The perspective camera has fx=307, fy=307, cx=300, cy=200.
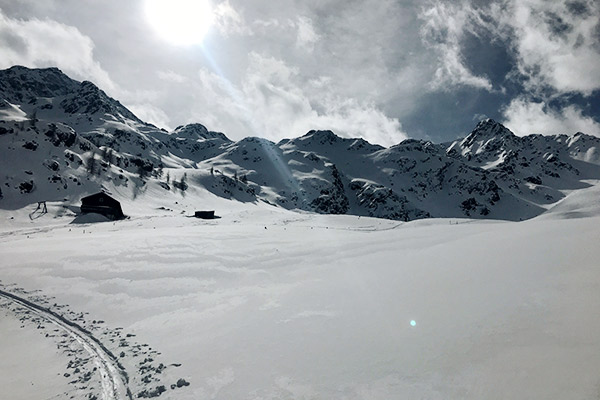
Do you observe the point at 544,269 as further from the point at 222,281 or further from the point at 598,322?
the point at 222,281

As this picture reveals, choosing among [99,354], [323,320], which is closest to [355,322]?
[323,320]

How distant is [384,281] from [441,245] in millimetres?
6029

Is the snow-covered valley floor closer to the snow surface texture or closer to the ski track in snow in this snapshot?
the snow surface texture

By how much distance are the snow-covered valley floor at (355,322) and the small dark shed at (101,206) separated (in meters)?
52.9

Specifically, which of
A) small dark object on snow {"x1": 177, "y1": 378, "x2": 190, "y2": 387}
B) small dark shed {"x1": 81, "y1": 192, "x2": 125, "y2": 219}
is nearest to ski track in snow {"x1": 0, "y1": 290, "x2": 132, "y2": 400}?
small dark object on snow {"x1": 177, "y1": 378, "x2": 190, "y2": 387}

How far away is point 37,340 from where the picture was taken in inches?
380

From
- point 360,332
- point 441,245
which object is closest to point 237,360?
point 360,332

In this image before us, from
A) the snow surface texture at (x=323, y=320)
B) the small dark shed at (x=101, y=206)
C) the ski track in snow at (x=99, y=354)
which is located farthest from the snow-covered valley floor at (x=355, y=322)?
the small dark shed at (x=101, y=206)

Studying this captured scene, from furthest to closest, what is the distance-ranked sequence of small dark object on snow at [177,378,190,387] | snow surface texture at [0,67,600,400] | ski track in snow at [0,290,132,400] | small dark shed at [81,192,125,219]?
small dark shed at [81,192,125,219] < ski track in snow at [0,290,132,400] < small dark object on snow at [177,378,190,387] < snow surface texture at [0,67,600,400]

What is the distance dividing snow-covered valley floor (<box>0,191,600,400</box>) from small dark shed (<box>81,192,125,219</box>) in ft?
174

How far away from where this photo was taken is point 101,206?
6375cm

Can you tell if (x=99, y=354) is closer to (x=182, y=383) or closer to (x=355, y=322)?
(x=182, y=383)

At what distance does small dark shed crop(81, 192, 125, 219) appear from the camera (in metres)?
63.5

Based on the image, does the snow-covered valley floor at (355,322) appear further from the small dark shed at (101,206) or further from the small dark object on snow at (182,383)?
the small dark shed at (101,206)
